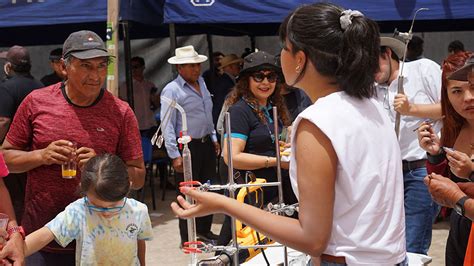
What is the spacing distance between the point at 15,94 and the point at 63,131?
11.0 ft

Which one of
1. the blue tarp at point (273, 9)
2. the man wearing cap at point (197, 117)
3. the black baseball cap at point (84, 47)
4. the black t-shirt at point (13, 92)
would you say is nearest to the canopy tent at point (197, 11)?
the blue tarp at point (273, 9)

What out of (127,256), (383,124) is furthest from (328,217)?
(127,256)

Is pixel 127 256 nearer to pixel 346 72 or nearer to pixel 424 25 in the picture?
pixel 346 72

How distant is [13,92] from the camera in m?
6.98

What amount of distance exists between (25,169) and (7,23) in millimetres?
5339

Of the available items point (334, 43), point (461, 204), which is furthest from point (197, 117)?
point (334, 43)

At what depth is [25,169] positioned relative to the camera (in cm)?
382

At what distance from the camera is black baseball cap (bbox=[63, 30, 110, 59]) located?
390 centimetres

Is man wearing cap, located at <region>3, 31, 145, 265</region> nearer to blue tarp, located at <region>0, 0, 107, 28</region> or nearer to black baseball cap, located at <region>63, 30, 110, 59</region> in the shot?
black baseball cap, located at <region>63, 30, 110, 59</region>

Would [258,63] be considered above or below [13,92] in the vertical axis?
above

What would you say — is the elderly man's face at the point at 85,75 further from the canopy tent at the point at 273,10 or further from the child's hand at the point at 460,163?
the canopy tent at the point at 273,10

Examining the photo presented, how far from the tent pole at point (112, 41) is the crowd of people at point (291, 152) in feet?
2.11

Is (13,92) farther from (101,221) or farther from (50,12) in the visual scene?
(101,221)

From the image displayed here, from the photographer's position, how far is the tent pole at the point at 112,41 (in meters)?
7.39
